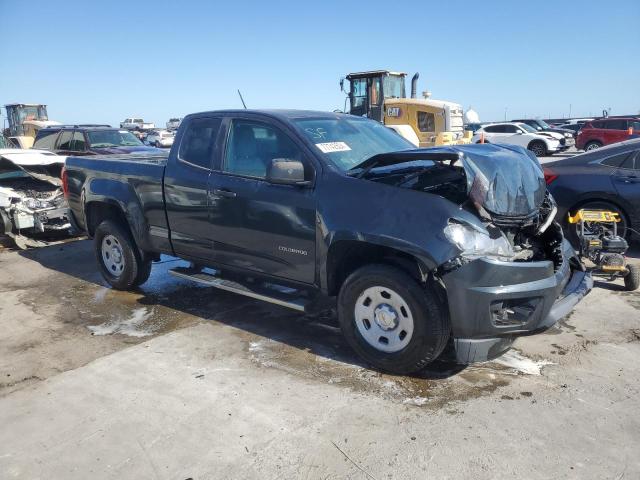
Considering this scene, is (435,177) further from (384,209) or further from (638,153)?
(638,153)

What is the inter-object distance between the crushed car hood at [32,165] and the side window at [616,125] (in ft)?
74.1

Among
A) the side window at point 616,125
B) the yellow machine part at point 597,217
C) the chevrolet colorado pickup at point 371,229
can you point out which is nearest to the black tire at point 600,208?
the yellow machine part at point 597,217

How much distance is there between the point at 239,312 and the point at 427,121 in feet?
45.9

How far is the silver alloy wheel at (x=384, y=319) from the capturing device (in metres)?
3.66

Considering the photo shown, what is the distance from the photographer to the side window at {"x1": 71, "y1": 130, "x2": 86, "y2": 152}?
12.4 metres

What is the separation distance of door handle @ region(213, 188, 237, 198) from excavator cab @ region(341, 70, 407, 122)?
13730mm

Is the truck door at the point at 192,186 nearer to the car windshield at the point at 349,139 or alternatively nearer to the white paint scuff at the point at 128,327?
the white paint scuff at the point at 128,327

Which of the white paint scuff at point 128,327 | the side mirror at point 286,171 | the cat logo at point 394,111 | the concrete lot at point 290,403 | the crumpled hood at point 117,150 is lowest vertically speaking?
the concrete lot at point 290,403

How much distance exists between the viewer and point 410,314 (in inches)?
142

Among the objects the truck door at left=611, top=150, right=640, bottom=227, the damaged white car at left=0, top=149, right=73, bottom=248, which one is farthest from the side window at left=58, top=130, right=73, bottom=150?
the truck door at left=611, top=150, right=640, bottom=227

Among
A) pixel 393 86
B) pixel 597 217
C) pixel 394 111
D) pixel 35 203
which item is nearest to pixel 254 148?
pixel 597 217

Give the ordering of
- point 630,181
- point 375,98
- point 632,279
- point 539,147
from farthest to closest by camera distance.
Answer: point 539,147
point 375,98
point 630,181
point 632,279

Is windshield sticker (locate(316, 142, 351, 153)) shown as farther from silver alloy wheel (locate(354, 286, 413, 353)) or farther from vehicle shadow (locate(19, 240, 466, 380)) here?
vehicle shadow (locate(19, 240, 466, 380))

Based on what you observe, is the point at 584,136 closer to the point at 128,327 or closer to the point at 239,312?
the point at 239,312
